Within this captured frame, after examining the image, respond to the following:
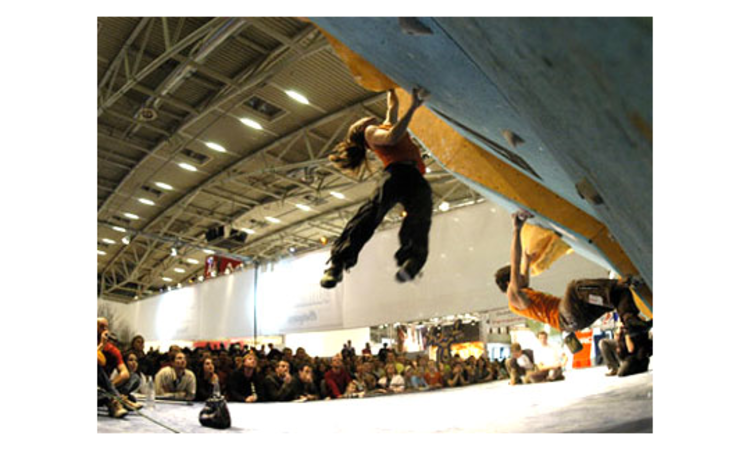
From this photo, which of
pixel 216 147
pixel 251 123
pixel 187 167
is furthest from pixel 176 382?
pixel 251 123

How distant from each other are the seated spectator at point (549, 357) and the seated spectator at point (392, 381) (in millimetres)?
757

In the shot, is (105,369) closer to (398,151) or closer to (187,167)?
(187,167)

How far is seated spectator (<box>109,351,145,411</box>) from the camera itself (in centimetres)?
325

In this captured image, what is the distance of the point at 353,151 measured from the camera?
9.74ft

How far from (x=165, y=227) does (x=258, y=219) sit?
1.89 feet

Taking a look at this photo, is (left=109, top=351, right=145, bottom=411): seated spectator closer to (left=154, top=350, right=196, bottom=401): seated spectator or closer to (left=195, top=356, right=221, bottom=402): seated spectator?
(left=154, top=350, right=196, bottom=401): seated spectator

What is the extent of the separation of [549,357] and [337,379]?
1.17 metres

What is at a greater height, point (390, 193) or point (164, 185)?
point (164, 185)

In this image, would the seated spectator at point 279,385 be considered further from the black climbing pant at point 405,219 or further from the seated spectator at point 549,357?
the seated spectator at point 549,357

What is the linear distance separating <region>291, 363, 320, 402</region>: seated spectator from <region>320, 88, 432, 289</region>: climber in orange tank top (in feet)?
2.26
